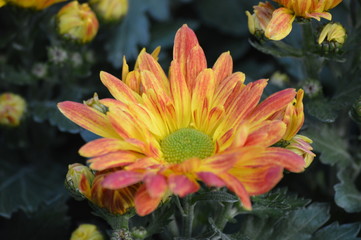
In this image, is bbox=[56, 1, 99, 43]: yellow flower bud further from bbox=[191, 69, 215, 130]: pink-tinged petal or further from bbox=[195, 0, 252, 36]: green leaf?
bbox=[195, 0, 252, 36]: green leaf

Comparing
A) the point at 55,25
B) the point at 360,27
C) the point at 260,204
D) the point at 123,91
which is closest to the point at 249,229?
the point at 260,204

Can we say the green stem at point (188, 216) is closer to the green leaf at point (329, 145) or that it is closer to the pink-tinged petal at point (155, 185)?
the pink-tinged petal at point (155, 185)

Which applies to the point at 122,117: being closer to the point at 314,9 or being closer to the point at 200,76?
the point at 200,76

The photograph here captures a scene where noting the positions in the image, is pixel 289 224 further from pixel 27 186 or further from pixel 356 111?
pixel 27 186

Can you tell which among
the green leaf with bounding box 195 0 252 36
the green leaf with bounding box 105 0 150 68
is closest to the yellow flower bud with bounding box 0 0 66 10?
the green leaf with bounding box 105 0 150 68

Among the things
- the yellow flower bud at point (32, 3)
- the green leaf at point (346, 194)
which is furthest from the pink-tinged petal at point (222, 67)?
the yellow flower bud at point (32, 3)

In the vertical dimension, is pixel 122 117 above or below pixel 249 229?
above

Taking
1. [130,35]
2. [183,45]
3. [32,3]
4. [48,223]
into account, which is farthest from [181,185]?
[130,35]
